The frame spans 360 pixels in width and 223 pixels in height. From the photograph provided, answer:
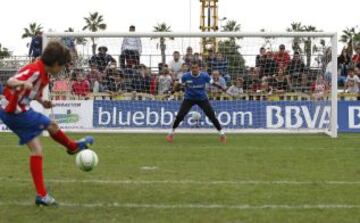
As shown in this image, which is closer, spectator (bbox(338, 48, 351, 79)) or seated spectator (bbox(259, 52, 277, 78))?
seated spectator (bbox(259, 52, 277, 78))

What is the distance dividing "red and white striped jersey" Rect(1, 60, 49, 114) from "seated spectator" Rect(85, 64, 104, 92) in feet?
39.9

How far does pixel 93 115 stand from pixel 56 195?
38.0ft

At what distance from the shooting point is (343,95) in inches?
802

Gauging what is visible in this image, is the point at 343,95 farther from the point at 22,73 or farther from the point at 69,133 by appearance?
the point at 22,73

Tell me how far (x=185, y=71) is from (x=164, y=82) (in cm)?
90

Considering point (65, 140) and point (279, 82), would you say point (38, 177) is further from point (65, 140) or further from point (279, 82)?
point (279, 82)

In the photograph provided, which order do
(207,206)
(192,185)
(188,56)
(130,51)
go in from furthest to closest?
1. (130,51)
2. (188,56)
3. (192,185)
4. (207,206)

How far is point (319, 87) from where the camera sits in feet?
63.6

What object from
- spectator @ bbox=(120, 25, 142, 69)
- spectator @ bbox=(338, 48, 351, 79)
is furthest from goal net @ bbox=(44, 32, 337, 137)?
spectator @ bbox=(338, 48, 351, 79)

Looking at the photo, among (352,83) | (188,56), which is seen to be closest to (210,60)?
(188,56)

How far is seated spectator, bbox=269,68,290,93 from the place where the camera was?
1924 centimetres

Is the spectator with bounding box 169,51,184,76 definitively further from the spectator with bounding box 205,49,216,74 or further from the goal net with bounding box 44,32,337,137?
the spectator with bounding box 205,49,216,74

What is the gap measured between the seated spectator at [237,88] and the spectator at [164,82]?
5.60 ft

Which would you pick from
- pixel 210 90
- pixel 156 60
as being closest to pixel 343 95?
pixel 210 90
